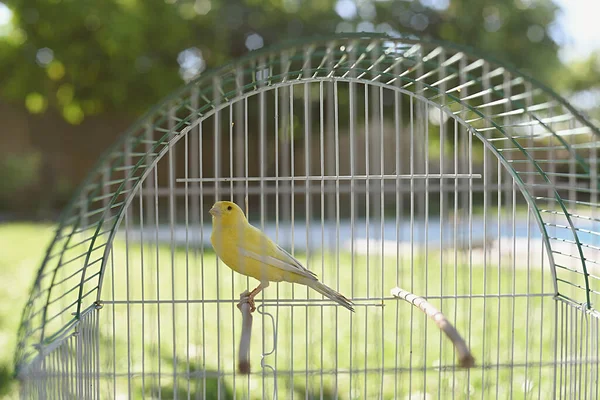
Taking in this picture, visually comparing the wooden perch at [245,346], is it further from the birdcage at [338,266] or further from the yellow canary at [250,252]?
the yellow canary at [250,252]

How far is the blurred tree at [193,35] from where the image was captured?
8.05 m

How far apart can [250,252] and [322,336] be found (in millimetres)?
391

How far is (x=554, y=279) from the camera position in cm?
200

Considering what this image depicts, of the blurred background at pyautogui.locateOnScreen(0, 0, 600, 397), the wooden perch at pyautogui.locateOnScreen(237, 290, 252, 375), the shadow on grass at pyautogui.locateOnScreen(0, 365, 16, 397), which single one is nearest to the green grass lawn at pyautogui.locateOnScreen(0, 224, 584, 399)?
the shadow on grass at pyautogui.locateOnScreen(0, 365, 16, 397)

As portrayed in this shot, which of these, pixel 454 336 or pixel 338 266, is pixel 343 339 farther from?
pixel 454 336

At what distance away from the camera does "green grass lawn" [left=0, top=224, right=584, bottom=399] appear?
1875mm

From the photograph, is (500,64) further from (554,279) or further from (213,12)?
(213,12)

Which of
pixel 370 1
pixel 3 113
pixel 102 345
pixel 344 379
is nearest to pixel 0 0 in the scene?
pixel 3 113

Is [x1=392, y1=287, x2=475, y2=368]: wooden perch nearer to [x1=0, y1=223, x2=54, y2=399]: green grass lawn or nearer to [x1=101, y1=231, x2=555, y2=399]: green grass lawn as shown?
[x1=101, y1=231, x2=555, y2=399]: green grass lawn

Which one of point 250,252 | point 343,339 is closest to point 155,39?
point 343,339

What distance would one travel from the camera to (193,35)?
841cm

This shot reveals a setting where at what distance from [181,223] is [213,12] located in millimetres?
3387

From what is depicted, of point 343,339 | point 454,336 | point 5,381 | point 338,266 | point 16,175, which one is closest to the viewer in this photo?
point 454,336

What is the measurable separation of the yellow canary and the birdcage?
6 centimetres
